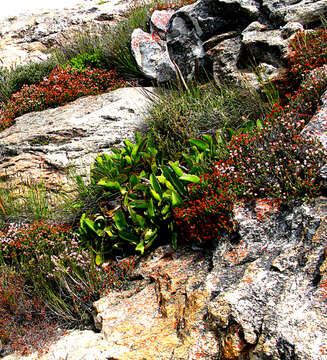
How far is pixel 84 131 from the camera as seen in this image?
645 centimetres

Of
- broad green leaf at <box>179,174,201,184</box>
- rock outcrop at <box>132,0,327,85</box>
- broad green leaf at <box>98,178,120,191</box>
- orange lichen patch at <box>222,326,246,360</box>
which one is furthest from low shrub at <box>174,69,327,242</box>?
rock outcrop at <box>132,0,327,85</box>

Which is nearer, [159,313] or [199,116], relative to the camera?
[159,313]

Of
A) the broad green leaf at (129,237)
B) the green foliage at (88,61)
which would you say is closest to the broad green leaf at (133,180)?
the broad green leaf at (129,237)

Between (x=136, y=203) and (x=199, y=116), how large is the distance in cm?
207

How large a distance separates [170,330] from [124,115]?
4.79 metres

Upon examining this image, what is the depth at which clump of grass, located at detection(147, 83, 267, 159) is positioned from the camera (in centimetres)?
491

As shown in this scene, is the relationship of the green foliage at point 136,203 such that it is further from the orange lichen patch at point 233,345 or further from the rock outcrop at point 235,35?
the rock outcrop at point 235,35

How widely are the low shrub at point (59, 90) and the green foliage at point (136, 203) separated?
3.99m

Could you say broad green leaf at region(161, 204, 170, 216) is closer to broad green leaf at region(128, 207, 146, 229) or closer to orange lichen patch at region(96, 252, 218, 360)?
broad green leaf at region(128, 207, 146, 229)

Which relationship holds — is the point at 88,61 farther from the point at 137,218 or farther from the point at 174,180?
the point at 137,218

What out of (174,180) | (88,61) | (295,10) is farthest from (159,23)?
(174,180)

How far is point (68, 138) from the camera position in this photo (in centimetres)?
648

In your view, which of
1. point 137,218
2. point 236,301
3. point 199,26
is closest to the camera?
point 236,301

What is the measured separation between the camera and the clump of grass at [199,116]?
4910mm
